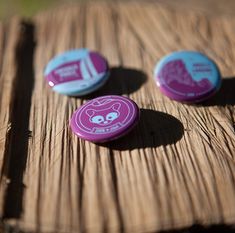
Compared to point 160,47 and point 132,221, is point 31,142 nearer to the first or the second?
point 132,221

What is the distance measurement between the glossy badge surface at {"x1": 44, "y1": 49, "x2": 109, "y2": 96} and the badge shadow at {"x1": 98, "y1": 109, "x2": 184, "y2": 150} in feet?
0.51

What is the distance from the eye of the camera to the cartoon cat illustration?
3.08 ft

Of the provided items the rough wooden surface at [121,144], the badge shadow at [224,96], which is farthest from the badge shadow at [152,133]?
the badge shadow at [224,96]

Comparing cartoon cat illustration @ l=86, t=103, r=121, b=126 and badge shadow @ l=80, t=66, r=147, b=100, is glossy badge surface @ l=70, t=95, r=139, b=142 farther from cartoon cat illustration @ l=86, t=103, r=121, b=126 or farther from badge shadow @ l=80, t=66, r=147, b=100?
badge shadow @ l=80, t=66, r=147, b=100

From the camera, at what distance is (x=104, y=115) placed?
0.96 m

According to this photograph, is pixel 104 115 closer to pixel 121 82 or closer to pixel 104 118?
pixel 104 118

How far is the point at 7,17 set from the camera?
4.90 feet

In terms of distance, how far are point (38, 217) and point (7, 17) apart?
0.90 m

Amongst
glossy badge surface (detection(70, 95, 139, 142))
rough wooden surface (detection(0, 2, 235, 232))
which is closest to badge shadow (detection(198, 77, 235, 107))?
rough wooden surface (detection(0, 2, 235, 232))

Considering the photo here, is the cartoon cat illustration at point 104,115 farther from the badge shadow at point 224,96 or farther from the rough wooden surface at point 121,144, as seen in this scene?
the badge shadow at point 224,96

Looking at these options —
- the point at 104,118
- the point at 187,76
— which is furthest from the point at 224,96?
the point at 104,118

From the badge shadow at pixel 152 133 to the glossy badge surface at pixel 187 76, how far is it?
0.07 meters

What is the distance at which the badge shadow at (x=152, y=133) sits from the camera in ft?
3.12

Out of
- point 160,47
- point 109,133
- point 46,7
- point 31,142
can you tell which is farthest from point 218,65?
point 46,7
